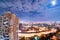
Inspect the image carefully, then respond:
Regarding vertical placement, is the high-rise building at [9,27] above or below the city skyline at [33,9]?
below

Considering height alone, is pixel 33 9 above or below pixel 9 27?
above

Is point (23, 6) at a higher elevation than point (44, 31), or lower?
higher

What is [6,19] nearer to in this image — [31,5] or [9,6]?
[9,6]

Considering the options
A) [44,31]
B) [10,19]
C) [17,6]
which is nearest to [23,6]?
[17,6]

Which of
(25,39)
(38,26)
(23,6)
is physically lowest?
(25,39)
